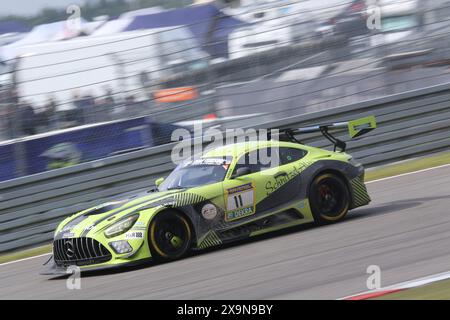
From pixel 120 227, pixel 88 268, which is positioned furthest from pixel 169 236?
pixel 88 268

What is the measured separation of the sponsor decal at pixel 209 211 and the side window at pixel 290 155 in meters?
1.20

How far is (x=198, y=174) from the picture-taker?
10.0 m

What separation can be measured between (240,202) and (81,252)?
6.07ft

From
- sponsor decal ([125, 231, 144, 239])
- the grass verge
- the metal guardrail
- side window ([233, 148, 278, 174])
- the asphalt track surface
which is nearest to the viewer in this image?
the asphalt track surface

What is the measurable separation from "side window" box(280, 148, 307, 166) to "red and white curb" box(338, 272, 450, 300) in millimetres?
3620

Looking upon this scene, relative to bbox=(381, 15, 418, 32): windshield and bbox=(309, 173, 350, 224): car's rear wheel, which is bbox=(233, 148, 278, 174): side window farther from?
bbox=(381, 15, 418, 32): windshield

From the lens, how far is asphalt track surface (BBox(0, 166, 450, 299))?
23.8 feet

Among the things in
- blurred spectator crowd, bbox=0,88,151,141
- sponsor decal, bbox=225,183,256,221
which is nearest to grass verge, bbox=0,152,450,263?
blurred spectator crowd, bbox=0,88,151,141

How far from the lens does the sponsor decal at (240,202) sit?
9.66m

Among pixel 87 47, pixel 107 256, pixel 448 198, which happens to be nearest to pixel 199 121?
pixel 87 47

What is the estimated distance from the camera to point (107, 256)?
29.5 ft

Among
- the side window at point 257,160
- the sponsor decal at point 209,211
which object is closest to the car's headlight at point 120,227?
the sponsor decal at point 209,211

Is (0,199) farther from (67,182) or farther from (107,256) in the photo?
(107,256)

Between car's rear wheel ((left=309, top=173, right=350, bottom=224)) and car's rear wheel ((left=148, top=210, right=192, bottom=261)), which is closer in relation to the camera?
car's rear wheel ((left=148, top=210, right=192, bottom=261))
